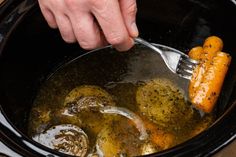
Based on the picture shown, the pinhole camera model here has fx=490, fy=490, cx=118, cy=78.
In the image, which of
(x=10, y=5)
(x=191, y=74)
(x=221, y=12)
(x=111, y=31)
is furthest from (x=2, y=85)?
(x=221, y=12)

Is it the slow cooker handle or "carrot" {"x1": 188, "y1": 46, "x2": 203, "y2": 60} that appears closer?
the slow cooker handle

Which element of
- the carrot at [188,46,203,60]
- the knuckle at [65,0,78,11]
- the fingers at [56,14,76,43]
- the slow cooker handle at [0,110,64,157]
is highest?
the knuckle at [65,0,78,11]

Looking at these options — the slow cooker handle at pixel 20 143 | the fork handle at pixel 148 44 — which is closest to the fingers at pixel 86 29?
the slow cooker handle at pixel 20 143

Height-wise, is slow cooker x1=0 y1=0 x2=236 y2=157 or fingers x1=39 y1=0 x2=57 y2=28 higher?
fingers x1=39 y1=0 x2=57 y2=28

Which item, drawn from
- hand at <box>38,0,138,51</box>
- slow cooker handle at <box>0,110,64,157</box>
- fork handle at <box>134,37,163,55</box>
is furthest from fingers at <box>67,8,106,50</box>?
fork handle at <box>134,37,163,55</box>

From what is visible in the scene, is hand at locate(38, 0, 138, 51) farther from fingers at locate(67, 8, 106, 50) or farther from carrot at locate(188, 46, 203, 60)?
carrot at locate(188, 46, 203, 60)

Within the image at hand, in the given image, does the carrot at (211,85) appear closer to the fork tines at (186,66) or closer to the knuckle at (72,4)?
the fork tines at (186,66)

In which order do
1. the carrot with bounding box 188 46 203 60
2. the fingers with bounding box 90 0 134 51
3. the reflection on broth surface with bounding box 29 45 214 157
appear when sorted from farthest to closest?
the carrot with bounding box 188 46 203 60
the reflection on broth surface with bounding box 29 45 214 157
the fingers with bounding box 90 0 134 51

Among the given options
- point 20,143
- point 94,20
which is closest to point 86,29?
point 94,20

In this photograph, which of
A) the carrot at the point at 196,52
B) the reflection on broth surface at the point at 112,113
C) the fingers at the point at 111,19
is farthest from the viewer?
the carrot at the point at 196,52
